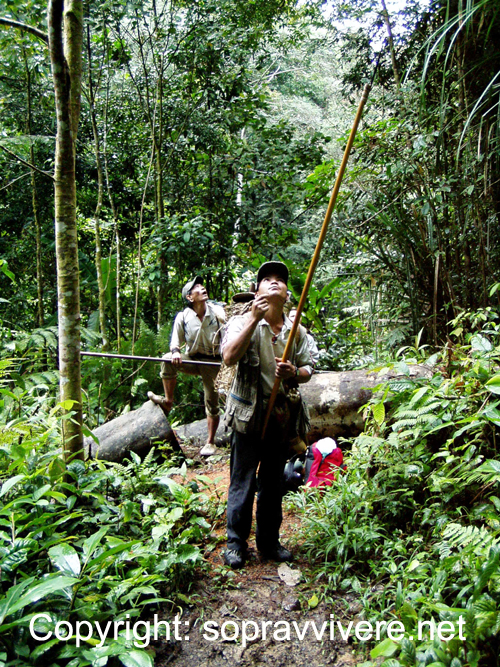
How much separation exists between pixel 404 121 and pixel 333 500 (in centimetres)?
396

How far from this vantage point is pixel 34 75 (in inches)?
291

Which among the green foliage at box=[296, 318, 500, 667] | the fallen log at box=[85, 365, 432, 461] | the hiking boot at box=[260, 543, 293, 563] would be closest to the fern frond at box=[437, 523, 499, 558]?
the green foliage at box=[296, 318, 500, 667]

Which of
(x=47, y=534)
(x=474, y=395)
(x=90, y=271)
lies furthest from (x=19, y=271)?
(x=474, y=395)

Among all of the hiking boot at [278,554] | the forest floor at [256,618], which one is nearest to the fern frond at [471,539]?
Answer: the forest floor at [256,618]

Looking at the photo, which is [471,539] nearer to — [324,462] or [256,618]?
[256,618]

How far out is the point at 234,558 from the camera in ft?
10.1

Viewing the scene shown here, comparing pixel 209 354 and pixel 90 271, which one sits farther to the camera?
pixel 90 271

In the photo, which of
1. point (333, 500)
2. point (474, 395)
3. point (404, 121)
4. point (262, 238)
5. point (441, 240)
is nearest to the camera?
point (474, 395)

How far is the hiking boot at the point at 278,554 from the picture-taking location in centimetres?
317

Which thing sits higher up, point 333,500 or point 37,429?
point 37,429

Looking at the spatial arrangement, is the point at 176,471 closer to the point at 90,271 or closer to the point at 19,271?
the point at 90,271

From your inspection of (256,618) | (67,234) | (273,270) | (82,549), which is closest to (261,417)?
(273,270)

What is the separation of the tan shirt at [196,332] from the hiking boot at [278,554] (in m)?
2.62

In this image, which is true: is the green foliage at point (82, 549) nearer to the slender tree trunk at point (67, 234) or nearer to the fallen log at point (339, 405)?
the slender tree trunk at point (67, 234)
